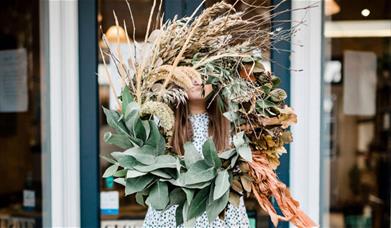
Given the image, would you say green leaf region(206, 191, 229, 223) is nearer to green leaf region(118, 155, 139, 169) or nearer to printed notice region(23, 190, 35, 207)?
green leaf region(118, 155, 139, 169)

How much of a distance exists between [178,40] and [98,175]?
3.55ft

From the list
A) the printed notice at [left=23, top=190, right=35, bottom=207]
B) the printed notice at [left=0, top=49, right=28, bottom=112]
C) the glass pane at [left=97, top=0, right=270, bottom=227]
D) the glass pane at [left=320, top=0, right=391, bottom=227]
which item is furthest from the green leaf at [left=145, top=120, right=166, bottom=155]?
the glass pane at [left=320, top=0, right=391, bottom=227]

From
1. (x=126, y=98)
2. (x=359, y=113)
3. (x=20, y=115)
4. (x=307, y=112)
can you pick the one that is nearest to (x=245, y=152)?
(x=126, y=98)

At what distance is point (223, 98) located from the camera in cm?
152

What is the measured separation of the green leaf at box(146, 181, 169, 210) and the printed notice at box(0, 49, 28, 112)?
218 centimetres

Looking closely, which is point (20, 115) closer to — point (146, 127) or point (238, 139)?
point (146, 127)

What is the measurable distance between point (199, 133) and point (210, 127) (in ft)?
0.16

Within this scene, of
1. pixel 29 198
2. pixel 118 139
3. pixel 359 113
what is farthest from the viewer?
pixel 359 113

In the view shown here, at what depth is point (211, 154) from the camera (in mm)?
1391

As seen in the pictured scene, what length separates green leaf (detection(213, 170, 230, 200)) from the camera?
1359 mm

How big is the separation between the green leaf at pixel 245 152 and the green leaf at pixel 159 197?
24 cm

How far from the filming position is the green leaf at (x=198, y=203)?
1425mm

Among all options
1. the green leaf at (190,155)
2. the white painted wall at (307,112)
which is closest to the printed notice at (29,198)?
the white painted wall at (307,112)

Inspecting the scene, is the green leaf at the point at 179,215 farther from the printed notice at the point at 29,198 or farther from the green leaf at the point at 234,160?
the printed notice at the point at 29,198
